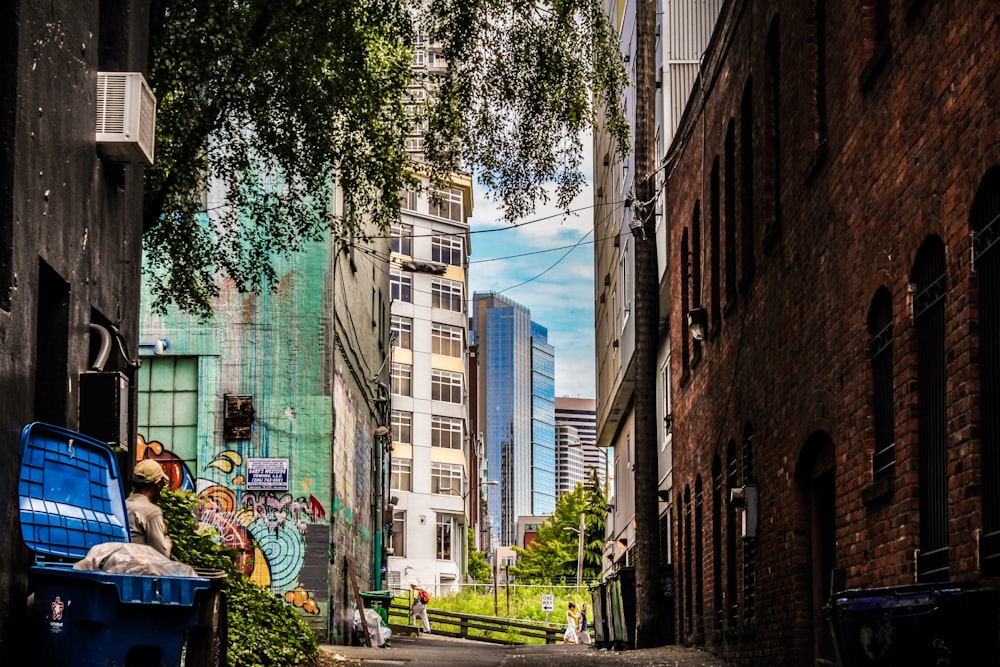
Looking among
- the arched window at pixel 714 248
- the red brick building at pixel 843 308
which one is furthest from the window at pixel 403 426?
the arched window at pixel 714 248

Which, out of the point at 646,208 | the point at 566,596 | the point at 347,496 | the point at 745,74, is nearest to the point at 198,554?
the point at 745,74

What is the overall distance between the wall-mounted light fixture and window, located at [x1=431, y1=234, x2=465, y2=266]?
52039 millimetres

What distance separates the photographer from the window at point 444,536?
70.1m

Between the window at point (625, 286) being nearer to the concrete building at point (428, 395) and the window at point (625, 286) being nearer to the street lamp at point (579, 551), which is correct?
the concrete building at point (428, 395)

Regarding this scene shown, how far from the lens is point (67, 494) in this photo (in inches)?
338

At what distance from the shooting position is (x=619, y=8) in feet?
133

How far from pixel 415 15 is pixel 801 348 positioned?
6485 mm

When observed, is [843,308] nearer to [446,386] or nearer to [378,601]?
[378,601]

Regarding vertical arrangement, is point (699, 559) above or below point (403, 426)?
below

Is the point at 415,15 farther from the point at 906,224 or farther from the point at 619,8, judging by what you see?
the point at 619,8

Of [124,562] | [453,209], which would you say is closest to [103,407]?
[124,562]

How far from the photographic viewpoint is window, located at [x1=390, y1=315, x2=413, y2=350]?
6938 cm

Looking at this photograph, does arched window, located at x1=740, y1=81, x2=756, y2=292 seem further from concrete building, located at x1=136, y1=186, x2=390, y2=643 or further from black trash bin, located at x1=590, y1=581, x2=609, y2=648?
black trash bin, located at x1=590, y1=581, x2=609, y2=648

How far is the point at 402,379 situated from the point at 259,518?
146ft
